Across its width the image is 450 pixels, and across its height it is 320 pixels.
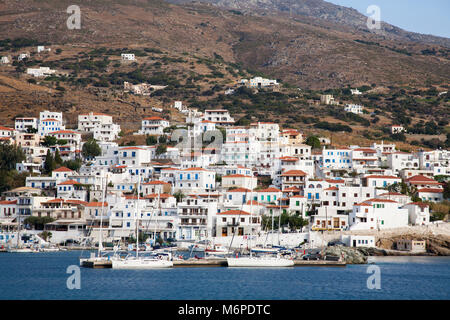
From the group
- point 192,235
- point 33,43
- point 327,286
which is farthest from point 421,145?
point 33,43

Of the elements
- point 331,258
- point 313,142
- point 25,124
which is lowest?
point 331,258

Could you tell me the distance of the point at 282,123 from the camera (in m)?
122

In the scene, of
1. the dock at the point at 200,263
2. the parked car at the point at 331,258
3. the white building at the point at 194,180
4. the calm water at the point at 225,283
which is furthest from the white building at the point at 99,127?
the parked car at the point at 331,258

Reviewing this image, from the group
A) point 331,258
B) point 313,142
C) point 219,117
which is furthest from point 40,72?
point 331,258

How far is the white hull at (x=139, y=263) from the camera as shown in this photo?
49938 mm

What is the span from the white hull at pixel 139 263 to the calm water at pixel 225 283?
1312mm

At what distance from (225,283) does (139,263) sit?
10756 mm

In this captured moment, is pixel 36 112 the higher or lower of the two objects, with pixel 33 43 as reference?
lower

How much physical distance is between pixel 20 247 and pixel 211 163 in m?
28.5

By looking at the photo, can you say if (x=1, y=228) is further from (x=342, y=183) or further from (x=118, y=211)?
(x=342, y=183)

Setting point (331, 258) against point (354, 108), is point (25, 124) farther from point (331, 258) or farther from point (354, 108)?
point (331, 258)

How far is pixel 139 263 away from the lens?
50.4 m

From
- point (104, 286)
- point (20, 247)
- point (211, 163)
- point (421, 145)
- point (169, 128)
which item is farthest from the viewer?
point (421, 145)

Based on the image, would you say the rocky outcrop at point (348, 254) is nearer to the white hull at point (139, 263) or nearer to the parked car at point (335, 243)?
the parked car at point (335, 243)
